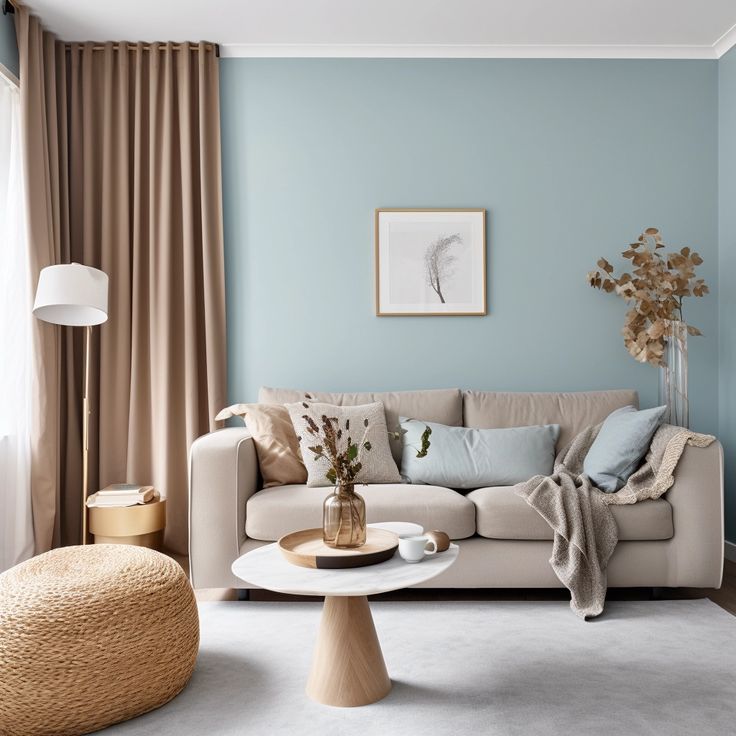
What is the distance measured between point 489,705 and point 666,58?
3546 mm

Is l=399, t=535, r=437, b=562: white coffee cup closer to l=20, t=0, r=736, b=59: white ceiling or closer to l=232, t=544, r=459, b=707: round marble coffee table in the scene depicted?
l=232, t=544, r=459, b=707: round marble coffee table

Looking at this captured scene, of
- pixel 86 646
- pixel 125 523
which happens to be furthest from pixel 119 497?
pixel 86 646

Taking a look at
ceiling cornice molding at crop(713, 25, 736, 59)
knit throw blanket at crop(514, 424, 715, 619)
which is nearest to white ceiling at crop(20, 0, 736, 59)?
ceiling cornice molding at crop(713, 25, 736, 59)

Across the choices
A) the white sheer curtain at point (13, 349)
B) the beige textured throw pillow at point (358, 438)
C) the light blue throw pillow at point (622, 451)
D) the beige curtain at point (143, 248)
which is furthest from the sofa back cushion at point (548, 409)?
the white sheer curtain at point (13, 349)

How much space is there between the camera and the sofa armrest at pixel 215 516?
2.84 meters

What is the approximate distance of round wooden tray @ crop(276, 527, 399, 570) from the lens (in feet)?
6.40

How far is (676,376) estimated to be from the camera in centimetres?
363

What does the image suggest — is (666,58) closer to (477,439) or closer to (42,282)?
(477,439)

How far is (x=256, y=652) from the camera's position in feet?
7.86

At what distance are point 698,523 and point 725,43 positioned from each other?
8.68ft

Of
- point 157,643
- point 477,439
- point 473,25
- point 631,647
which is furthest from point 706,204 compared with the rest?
point 157,643

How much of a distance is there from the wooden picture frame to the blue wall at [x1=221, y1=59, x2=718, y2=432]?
0.07m

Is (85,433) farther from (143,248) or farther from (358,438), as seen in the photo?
(358,438)

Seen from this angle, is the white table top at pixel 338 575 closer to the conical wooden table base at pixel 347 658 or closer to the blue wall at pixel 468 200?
the conical wooden table base at pixel 347 658
